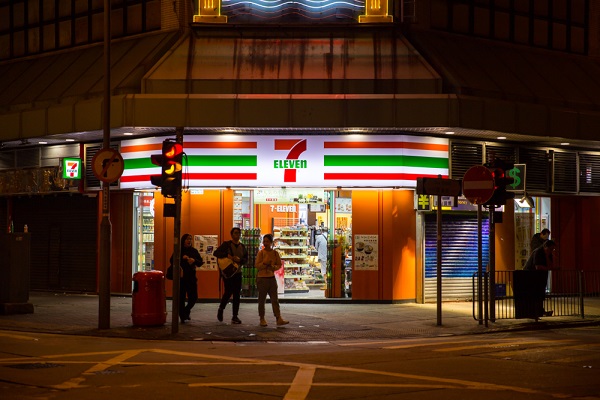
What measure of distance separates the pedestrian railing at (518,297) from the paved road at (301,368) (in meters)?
2.15

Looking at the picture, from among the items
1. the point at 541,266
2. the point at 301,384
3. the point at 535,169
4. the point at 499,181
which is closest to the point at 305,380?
the point at 301,384

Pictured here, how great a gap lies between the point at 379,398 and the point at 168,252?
14.0 meters

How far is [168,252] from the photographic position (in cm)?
2328

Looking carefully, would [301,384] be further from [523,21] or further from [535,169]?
[523,21]

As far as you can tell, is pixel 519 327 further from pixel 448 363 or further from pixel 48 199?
pixel 48 199

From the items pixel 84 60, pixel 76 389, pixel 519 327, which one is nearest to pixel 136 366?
pixel 76 389

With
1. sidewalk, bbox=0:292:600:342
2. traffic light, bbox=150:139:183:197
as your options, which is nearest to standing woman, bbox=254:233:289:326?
sidewalk, bbox=0:292:600:342

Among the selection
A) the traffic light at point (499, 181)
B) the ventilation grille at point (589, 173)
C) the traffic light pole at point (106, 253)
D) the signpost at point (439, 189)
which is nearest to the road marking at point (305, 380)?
the traffic light pole at point (106, 253)

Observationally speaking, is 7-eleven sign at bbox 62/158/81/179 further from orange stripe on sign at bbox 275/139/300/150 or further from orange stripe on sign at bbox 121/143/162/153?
orange stripe on sign at bbox 275/139/300/150

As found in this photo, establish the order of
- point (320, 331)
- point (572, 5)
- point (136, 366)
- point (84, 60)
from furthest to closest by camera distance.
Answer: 1. point (572, 5)
2. point (84, 60)
3. point (320, 331)
4. point (136, 366)

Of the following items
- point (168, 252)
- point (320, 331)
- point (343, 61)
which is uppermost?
point (343, 61)

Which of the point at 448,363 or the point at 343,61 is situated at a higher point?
the point at 343,61

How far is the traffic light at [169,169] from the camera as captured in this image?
1681 cm

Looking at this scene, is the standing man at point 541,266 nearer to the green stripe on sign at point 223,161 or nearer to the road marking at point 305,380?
the green stripe on sign at point 223,161
